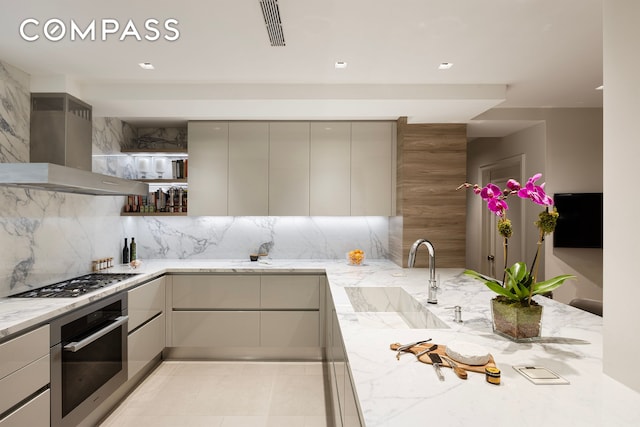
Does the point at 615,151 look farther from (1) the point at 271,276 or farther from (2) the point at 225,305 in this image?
(2) the point at 225,305

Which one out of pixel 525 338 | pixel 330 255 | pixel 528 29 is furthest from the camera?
pixel 330 255

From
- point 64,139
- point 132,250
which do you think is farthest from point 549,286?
point 132,250

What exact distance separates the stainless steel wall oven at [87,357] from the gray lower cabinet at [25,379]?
0.06 meters

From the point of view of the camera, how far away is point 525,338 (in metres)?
1.46

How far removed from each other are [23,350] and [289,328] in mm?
2101

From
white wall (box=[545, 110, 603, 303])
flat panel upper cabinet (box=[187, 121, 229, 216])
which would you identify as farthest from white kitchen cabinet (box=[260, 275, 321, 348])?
white wall (box=[545, 110, 603, 303])

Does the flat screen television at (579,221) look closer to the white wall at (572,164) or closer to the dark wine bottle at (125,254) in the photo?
the white wall at (572,164)

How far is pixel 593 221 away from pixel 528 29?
2297 mm


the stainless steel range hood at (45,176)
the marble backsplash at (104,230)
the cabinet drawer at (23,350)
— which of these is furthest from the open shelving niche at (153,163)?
the cabinet drawer at (23,350)

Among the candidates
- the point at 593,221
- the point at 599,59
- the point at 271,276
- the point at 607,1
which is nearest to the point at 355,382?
the point at 607,1

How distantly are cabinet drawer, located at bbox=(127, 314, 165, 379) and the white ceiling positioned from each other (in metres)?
1.90

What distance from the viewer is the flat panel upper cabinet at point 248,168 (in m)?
3.80

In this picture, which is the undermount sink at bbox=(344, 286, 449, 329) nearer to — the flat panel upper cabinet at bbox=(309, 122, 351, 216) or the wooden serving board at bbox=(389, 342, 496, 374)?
the wooden serving board at bbox=(389, 342, 496, 374)

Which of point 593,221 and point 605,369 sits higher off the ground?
point 593,221
